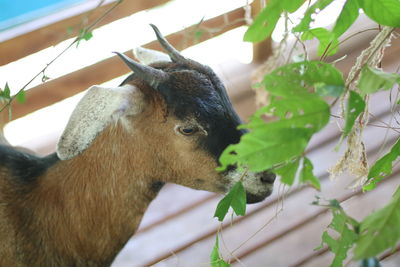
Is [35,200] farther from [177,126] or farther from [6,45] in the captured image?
[6,45]

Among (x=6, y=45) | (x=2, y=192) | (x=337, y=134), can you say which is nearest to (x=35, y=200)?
(x=2, y=192)

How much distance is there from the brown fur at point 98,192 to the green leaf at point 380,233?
2.49 ft

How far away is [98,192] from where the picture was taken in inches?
70.2

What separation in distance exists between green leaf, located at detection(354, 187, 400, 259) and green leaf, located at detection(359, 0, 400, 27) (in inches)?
13.5

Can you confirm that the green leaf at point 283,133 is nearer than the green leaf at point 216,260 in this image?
Yes

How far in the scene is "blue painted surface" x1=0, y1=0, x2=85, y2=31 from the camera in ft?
8.88

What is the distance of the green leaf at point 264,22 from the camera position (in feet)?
3.65

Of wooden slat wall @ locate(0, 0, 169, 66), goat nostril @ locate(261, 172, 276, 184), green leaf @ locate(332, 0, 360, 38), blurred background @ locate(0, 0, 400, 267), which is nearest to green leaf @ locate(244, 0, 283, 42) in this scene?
green leaf @ locate(332, 0, 360, 38)

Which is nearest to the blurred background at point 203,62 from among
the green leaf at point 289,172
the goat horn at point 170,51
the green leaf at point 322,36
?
the goat horn at point 170,51

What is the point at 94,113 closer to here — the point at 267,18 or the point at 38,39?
the point at 267,18

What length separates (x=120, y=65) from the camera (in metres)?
2.87

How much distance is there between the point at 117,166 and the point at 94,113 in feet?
0.64

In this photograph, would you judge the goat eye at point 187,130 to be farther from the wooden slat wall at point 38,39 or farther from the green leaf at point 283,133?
the wooden slat wall at point 38,39

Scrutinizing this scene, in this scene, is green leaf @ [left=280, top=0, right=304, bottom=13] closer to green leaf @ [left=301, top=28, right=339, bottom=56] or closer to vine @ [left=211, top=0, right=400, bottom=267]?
vine @ [left=211, top=0, right=400, bottom=267]
